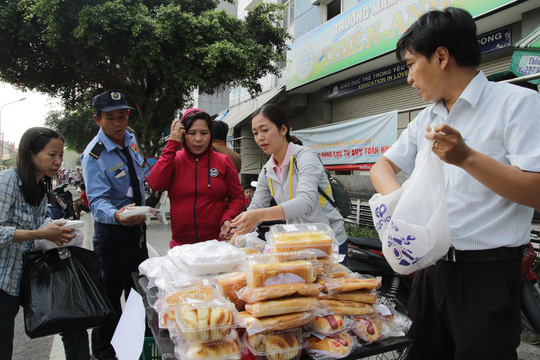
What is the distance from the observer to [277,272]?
3.86 ft

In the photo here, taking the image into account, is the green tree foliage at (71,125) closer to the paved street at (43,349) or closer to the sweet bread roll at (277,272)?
the paved street at (43,349)

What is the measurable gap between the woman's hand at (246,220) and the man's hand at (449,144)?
0.93 m

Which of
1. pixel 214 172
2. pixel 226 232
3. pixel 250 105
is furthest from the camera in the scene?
pixel 250 105

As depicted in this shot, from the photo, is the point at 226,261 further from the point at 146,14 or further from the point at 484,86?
the point at 146,14

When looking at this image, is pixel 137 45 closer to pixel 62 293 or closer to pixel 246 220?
pixel 62 293

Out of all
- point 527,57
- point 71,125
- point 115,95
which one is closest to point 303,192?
point 115,95

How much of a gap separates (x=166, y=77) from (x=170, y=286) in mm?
10707

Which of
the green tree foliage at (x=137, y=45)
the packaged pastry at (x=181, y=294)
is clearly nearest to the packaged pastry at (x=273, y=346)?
the packaged pastry at (x=181, y=294)

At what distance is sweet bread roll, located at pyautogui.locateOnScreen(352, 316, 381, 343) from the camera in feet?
3.82

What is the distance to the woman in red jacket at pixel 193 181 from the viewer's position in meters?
2.40

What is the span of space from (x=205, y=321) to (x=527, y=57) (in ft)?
14.4

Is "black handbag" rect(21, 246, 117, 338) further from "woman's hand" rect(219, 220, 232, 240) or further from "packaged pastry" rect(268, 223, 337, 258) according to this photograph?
"packaged pastry" rect(268, 223, 337, 258)

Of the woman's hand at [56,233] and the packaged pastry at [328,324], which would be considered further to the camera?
the woman's hand at [56,233]

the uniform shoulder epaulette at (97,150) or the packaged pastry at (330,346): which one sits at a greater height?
the uniform shoulder epaulette at (97,150)
